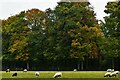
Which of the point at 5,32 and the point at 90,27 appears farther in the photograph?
the point at 5,32

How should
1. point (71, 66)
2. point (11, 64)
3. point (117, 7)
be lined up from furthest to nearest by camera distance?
point (11, 64) → point (71, 66) → point (117, 7)

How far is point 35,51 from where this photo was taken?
54.2 metres

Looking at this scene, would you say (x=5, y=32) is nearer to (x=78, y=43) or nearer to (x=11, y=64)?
(x=11, y=64)

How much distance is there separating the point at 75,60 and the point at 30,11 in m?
11.9

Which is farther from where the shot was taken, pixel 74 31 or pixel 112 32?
pixel 74 31

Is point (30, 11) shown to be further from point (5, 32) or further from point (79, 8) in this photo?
point (79, 8)

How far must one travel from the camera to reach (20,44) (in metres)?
55.3

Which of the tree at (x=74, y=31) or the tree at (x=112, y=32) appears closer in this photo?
the tree at (x=112, y=32)

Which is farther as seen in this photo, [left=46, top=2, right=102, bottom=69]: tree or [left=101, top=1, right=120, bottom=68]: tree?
[left=46, top=2, right=102, bottom=69]: tree

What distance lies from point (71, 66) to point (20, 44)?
8.13 metres

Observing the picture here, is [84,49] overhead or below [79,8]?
below

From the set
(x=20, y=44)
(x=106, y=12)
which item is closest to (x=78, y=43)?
(x=106, y=12)

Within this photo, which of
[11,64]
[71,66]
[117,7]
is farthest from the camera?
[11,64]

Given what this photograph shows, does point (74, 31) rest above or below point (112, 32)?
above
